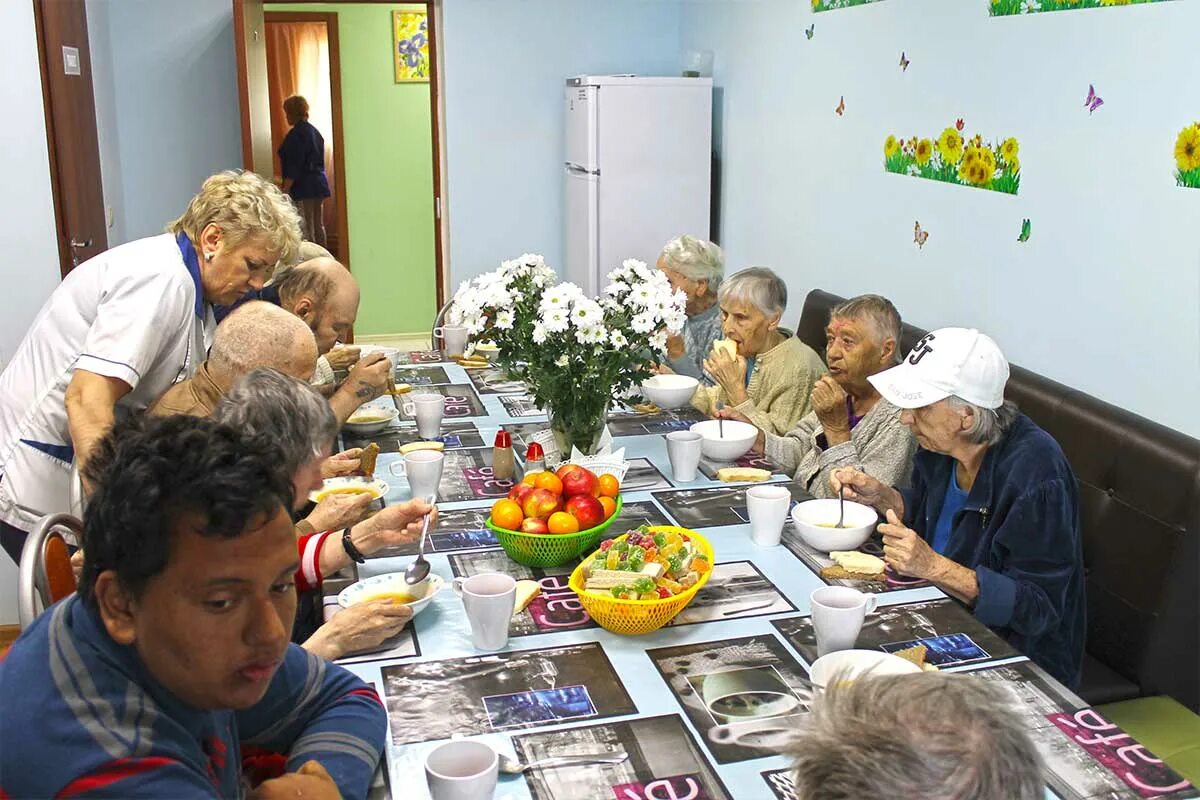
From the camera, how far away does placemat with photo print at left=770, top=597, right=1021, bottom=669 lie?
175 centimetres

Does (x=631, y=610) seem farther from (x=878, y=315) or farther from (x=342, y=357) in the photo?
(x=342, y=357)

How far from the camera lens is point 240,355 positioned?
2.23 meters

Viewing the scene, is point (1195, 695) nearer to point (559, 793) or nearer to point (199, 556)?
point (559, 793)

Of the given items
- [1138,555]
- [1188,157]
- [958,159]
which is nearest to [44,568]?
[1138,555]

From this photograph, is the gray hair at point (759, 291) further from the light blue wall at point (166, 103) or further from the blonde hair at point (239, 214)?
the light blue wall at point (166, 103)

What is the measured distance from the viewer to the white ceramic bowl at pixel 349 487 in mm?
2467

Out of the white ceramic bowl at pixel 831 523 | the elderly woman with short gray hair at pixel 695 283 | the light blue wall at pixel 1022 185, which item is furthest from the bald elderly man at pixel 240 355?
the light blue wall at pixel 1022 185

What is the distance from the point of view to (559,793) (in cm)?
140

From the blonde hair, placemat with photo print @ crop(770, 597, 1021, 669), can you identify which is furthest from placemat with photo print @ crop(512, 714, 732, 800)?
the blonde hair

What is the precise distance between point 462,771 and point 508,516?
2.43ft

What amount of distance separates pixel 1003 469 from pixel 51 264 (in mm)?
3111

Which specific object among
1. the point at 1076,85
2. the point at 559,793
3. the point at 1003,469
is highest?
the point at 1076,85

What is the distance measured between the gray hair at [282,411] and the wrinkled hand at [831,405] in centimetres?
135

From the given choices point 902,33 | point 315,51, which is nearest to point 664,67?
point 902,33
